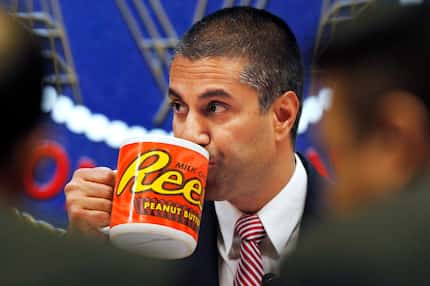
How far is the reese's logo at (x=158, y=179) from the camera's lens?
1.06 m

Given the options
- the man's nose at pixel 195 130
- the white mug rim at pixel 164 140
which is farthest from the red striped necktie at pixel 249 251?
the white mug rim at pixel 164 140

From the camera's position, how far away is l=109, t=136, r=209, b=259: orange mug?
3.43ft

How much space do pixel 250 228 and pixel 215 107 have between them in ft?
0.77

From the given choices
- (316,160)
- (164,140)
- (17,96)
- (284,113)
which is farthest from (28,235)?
(316,160)

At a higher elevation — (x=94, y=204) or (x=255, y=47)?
(x=255, y=47)

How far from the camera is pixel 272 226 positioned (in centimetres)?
141

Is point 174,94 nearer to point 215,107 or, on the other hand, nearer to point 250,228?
point 215,107

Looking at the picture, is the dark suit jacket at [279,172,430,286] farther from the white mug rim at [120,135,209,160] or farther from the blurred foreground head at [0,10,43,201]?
the white mug rim at [120,135,209,160]

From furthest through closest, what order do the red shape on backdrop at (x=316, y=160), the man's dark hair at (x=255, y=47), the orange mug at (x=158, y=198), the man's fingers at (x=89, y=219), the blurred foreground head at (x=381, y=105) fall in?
the red shape on backdrop at (x=316, y=160)
the man's dark hair at (x=255, y=47)
the man's fingers at (x=89, y=219)
the orange mug at (x=158, y=198)
the blurred foreground head at (x=381, y=105)

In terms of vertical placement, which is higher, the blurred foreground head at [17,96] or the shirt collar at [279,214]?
the shirt collar at [279,214]

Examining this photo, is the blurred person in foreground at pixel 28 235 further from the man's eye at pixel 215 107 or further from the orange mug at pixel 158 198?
the man's eye at pixel 215 107

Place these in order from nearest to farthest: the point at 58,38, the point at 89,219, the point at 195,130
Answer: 1. the point at 89,219
2. the point at 195,130
3. the point at 58,38

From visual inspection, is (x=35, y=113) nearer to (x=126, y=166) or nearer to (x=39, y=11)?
(x=126, y=166)

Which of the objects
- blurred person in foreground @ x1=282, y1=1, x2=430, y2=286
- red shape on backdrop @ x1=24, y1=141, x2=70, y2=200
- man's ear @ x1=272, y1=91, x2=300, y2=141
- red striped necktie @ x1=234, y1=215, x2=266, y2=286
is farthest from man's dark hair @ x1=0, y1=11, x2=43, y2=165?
red shape on backdrop @ x1=24, y1=141, x2=70, y2=200
